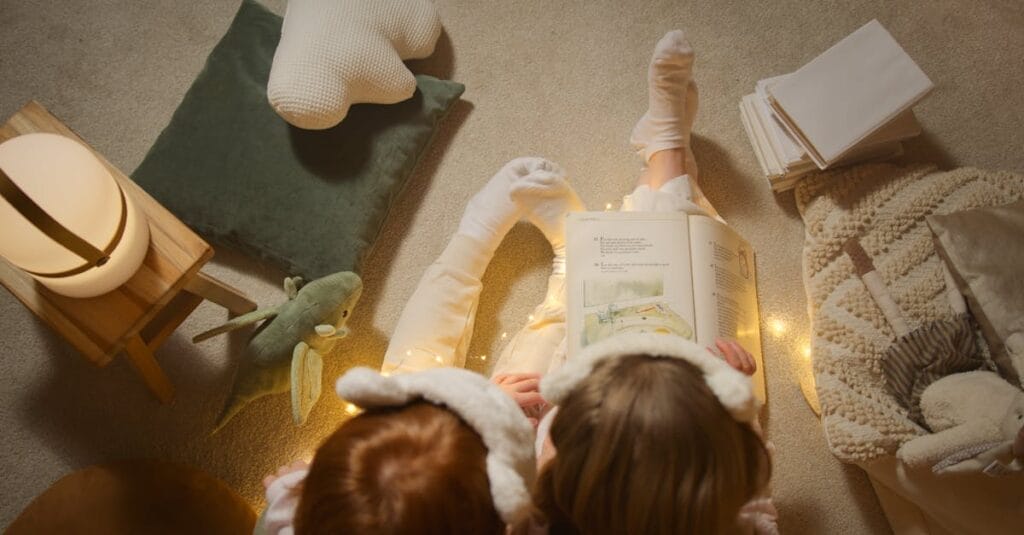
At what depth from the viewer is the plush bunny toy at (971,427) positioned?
2.50 ft

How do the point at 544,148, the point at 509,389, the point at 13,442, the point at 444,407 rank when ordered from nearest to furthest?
the point at 444,407 < the point at 509,389 < the point at 13,442 < the point at 544,148

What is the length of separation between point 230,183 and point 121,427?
391mm

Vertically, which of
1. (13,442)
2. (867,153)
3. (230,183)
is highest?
(867,153)

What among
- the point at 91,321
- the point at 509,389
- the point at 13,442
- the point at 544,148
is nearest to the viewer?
the point at 91,321

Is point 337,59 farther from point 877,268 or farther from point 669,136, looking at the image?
point 877,268

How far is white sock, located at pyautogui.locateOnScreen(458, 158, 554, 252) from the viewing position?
3.33ft

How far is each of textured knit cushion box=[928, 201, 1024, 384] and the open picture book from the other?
28 centimetres

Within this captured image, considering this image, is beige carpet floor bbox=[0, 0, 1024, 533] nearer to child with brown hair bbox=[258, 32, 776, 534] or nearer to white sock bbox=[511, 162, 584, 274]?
white sock bbox=[511, 162, 584, 274]

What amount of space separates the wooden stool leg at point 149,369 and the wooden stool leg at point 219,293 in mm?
92

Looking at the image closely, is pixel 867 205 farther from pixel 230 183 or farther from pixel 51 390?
pixel 51 390

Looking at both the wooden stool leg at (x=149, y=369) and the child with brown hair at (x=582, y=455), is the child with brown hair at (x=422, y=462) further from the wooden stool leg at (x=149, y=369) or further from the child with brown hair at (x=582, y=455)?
the wooden stool leg at (x=149, y=369)

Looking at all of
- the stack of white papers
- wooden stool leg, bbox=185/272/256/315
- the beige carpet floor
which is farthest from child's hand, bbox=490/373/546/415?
the stack of white papers

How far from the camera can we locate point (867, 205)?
103 centimetres

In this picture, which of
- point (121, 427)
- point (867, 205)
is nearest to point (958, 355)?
point (867, 205)
